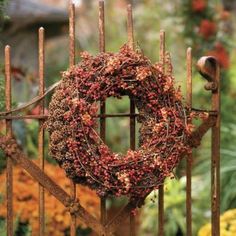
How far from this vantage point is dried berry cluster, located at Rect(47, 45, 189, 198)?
3357 mm

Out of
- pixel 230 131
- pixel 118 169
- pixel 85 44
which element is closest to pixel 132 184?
pixel 118 169

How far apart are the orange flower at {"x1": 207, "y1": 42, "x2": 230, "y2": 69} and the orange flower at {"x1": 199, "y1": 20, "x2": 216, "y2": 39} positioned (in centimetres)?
15

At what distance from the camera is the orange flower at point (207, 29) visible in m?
7.77

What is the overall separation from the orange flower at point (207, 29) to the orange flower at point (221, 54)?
0.15 meters

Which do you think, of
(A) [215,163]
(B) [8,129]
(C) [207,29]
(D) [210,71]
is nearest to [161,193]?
(A) [215,163]

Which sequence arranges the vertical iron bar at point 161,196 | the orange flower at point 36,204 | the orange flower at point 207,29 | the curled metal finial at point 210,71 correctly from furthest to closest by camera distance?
the orange flower at point 207,29
the orange flower at point 36,204
the curled metal finial at point 210,71
the vertical iron bar at point 161,196

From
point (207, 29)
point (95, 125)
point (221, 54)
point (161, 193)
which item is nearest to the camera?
point (95, 125)

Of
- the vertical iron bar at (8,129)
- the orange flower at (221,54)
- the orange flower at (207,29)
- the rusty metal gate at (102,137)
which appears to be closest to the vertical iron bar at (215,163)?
the rusty metal gate at (102,137)

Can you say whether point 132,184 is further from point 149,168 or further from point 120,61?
point 120,61

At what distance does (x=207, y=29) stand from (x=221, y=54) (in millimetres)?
354

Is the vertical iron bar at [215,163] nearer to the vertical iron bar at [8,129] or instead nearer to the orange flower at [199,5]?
the vertical iron bar at [8,129]

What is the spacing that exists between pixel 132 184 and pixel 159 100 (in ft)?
1.48

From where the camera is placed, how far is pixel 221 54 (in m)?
7.62

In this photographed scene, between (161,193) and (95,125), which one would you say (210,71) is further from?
(95,125)
